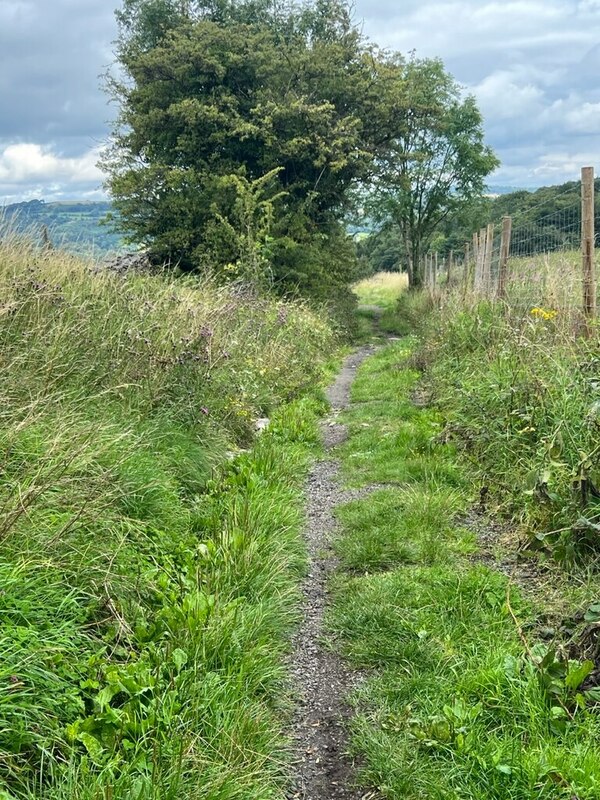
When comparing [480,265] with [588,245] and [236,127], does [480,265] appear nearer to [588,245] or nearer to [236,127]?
Result: [588,245]

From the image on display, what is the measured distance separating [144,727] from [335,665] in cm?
116

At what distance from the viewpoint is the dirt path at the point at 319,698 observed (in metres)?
2.41

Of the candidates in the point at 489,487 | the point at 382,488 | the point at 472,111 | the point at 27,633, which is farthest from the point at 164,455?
the point at 472,111

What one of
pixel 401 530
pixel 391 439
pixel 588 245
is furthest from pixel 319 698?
pixel 588 245

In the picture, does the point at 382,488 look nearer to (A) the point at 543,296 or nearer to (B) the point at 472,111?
(A) the point at 543,296

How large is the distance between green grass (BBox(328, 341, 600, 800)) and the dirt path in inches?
3.2

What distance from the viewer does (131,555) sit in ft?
10.5

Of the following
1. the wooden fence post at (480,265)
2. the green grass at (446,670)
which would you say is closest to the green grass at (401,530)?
the green grass at (446,670)

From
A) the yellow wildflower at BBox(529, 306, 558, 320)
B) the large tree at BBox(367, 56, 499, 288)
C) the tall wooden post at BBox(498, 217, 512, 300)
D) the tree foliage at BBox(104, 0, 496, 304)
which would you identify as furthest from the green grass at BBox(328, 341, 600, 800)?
the large tree at BBox(367, 56, 499, 288)

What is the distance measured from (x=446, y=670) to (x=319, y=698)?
0.62 meters

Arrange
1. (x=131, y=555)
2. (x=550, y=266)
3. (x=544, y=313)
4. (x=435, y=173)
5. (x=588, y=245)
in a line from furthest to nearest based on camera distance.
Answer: (x=435, y=173), (x=550, y=266), (x=544, y=313), (x=588, y=245), (x=131, y=555)

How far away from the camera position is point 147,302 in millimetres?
6246

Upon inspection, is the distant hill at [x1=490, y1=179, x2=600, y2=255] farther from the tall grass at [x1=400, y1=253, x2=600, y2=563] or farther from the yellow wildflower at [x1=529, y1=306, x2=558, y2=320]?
the yellow wildflower at [x1=529, y1=306, x2=558, y2=320]

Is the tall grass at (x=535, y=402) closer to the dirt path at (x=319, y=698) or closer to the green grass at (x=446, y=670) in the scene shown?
the green grass at (x=446, y=670)
